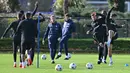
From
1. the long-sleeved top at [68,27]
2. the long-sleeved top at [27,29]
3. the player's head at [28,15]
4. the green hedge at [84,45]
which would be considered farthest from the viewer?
the green hedge at [84,45]

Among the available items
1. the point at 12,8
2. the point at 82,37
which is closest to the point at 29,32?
the point at 82,37

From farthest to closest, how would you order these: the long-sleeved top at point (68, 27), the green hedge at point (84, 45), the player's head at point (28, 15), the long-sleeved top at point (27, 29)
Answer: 1. the green hedge at point (84, 45)
2. the long-sleeved top at point (68, 27)
3. the long-sleeved top at point (27, 29)
4. the player's head at point (28, 15)

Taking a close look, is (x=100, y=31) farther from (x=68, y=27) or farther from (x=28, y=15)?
(x=28, y=15)

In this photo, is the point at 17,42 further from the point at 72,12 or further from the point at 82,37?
the point at 72,12

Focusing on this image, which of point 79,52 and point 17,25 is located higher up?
point 17,25

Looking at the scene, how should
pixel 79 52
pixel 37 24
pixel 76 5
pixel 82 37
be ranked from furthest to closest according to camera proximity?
pixel 76 5, pixel 82 37, pixel 79 52, pixel 37 24

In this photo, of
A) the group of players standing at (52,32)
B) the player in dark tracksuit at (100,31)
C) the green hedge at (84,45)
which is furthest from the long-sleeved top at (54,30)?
the green hedge at (84,45)

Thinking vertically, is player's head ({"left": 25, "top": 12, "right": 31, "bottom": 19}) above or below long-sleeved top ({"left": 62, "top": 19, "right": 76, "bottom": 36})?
above

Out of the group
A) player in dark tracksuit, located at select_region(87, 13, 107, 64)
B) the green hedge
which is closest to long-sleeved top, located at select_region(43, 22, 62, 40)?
player in dark tracksuit, located at select_region(87, 13, 107, 64)

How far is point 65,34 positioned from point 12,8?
1505 inches

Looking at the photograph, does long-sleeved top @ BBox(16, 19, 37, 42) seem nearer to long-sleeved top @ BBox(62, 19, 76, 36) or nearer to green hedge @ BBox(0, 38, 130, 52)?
long-sleeved top @ BBox(62, 19, 76, 36)

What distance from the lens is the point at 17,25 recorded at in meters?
20.5

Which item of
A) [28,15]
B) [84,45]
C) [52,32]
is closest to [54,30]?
[52,32]

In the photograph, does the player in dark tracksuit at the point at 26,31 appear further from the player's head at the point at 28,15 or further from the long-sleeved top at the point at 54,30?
the long-sleeved top at the point at 54,30
